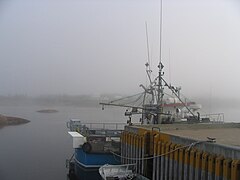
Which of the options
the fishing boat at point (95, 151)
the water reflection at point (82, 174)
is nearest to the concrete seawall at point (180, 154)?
the fishing boat at point (95, 151)

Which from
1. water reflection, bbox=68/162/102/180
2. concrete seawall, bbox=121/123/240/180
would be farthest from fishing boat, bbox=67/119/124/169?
concrete seawall, bbox=121/123/240/180

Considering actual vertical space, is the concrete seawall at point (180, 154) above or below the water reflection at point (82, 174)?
above

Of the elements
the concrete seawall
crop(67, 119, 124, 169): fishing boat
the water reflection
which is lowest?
the water reflection

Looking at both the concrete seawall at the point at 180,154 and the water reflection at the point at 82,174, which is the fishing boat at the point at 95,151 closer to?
the water reflection at the point at 82,174

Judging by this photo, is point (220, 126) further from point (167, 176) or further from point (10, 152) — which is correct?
point (10, 152)

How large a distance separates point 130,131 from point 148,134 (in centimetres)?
226

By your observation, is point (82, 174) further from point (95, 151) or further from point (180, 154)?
point (180, 154)

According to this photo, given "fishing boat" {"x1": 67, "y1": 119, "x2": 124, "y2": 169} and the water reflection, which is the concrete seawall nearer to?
"fishing boat" {"x1": 67, "y1": 119, "x2": 124, "y2": 169}

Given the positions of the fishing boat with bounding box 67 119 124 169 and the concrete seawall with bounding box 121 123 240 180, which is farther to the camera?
the fishing boat with bounding box 67 119 124 169

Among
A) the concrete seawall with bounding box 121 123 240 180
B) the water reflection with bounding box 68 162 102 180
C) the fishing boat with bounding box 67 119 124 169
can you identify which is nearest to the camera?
the concrete seawall with bounding box 121 123 240 180

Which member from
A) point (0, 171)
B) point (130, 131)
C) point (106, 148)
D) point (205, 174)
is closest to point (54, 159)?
point (0, 171)

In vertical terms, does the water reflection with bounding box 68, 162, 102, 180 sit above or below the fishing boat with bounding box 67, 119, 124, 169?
below

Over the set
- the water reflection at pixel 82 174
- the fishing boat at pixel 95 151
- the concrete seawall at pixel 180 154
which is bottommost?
the water reflection at pixel 82 174

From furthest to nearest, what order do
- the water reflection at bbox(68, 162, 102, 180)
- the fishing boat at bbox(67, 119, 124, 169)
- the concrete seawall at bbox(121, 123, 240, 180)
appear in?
the water reflection at bbox(68, 162, 102, 180)
the fishing boat at bbox(67, 119, 124, 169)
the concrete seawall at bbox(121, 123, 240, 180)
